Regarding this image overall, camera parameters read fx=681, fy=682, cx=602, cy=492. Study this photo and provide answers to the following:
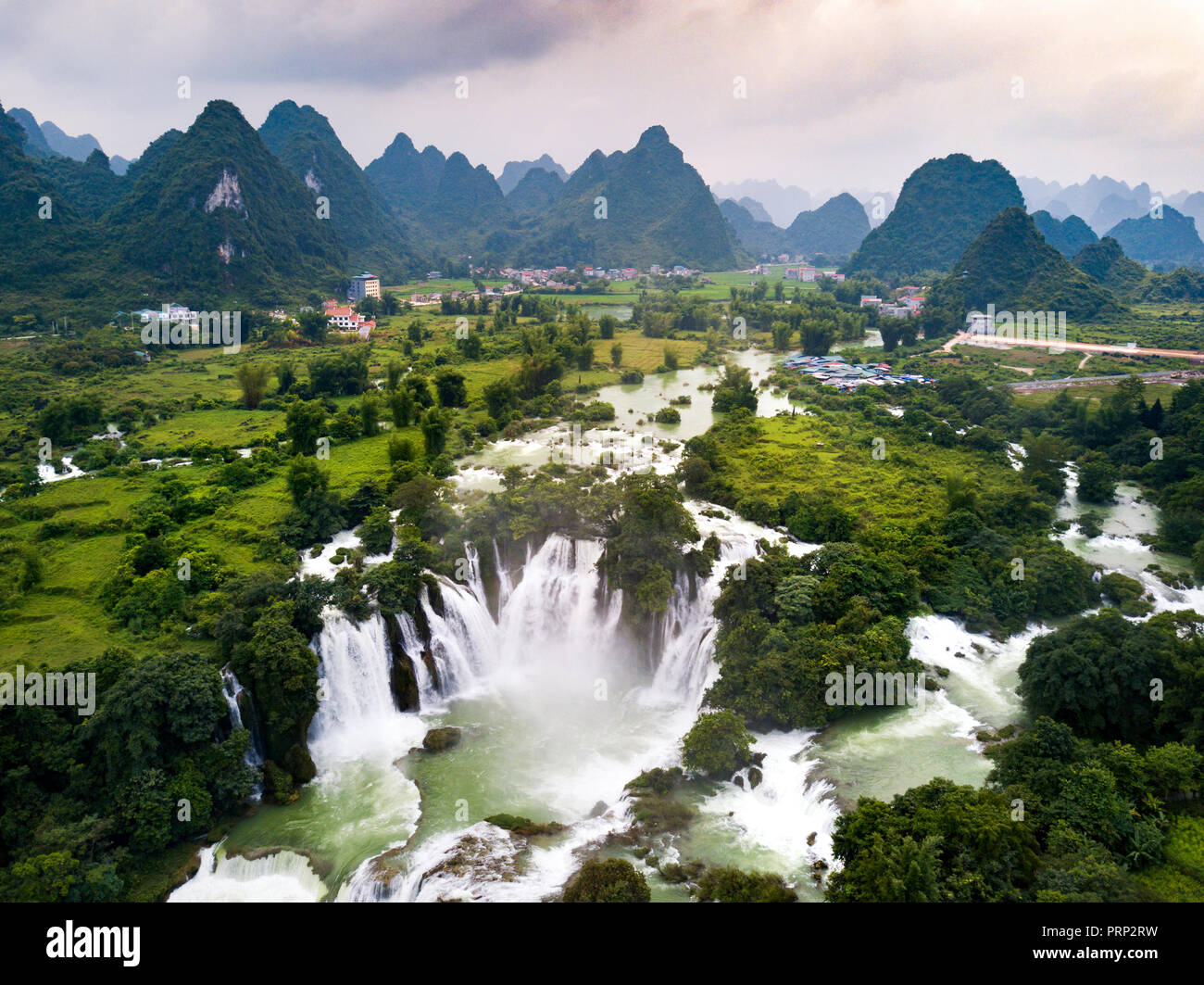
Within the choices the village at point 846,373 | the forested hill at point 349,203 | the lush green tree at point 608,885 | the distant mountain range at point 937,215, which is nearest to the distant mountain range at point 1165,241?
the distant mountain range at point 937,215

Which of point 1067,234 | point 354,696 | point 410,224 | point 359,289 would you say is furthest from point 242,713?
→ point 410,224

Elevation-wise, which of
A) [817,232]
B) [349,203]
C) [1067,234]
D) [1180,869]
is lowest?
[1180,869]

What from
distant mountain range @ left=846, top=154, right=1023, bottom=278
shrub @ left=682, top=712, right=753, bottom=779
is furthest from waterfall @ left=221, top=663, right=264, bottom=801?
distant mountain range @ left=846, top=154, right=1023, bottom=278

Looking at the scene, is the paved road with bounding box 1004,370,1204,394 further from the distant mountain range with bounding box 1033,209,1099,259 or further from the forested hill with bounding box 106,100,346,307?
the distant mountain range with bounding box 1033,209,1099,259

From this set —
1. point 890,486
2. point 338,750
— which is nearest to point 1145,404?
point 890,486

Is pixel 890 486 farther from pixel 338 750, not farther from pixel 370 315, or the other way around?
pixel 370 315

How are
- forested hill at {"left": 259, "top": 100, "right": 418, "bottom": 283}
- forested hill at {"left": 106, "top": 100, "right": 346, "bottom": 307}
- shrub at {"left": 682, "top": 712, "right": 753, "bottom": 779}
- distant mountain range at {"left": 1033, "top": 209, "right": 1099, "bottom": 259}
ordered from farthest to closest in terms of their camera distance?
distant mountain range at {"left": 1033, "top": 209, "right": 1099, "bottom": 259}
forested hill at {"left": 259, "top": 100, "right": 418, "bottom": 283}
forested hill at {"left": 106, "top": 100, "right": 346, "bottom": 307}
shrub at {"left": 682, "top": 712, "right": 753, "bottom": 779}

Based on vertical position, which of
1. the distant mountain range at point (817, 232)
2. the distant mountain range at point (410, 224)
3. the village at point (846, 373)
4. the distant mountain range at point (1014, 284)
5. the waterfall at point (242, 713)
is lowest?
the waterfall at point (242, 713)

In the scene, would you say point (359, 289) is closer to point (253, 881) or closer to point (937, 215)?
point (253, 881)

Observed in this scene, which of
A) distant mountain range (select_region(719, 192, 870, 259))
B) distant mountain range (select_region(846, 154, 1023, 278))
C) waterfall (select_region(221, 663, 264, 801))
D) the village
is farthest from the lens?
distant mountain range (select_region(719, 192, 870, 259))

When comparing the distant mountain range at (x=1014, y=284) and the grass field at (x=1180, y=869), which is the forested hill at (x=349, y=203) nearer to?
the distant mountain range at (x=1014, y=284)

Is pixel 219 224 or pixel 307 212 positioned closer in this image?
pixel 219 224

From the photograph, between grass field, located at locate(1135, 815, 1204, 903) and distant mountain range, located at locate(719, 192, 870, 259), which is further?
distant mountain range, located at locate(719, 192, 870, 259)
